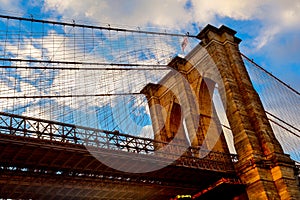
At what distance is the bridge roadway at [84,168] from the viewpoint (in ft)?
51.5

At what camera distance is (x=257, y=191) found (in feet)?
69.8

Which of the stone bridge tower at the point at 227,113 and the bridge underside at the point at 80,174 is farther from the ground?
the stone bridge tower at the point at 227,113

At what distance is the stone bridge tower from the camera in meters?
22.0

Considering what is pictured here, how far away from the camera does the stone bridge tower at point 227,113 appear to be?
21953 mm

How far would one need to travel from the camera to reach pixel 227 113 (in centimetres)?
2541

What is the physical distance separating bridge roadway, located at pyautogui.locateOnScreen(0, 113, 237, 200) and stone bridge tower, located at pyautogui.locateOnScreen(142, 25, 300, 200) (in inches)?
85.8

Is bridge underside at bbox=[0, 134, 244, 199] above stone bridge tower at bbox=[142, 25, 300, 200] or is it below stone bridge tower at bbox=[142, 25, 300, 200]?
below

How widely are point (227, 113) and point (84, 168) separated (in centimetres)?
1185

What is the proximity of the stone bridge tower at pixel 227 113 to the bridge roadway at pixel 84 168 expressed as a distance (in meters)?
2.18

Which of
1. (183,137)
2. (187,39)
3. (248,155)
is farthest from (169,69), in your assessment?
(248,155)

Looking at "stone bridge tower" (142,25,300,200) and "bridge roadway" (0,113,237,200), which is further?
"stone bridge tower" (142,25,300,200)

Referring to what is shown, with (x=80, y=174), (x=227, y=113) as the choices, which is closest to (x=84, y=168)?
(x=80, y=174)

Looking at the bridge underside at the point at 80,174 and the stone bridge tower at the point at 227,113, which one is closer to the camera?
the bridge underside at the point at 80,174

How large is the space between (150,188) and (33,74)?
11.3m
